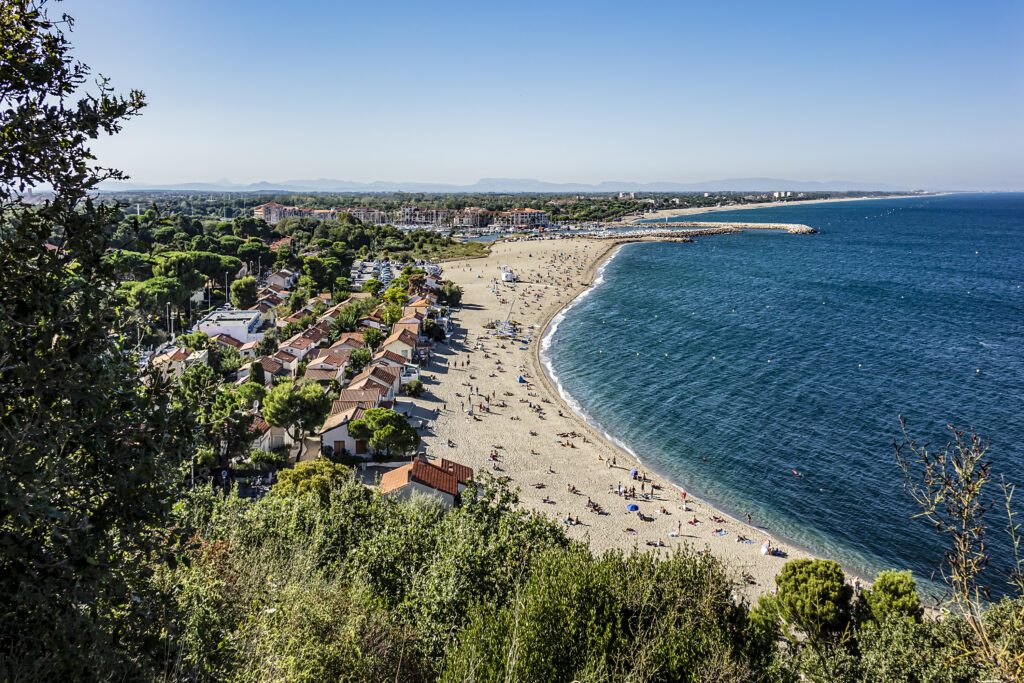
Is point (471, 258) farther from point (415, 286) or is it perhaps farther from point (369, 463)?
point (369, 463)

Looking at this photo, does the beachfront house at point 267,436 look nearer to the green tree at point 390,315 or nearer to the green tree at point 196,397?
the green tree at point 390,315

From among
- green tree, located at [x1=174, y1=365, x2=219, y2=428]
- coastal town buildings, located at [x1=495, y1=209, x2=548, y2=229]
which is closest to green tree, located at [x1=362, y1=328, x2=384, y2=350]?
green tree, located at [x1=174, y1=365, x2=219, y2=428]

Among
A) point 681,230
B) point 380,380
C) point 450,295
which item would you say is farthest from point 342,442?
point 681,230

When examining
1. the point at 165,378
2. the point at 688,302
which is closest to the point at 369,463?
the point at 165,378

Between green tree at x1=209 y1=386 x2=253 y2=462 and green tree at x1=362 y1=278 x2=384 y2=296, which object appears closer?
green tree at x1=209 y1=386 x2=253 y2=462

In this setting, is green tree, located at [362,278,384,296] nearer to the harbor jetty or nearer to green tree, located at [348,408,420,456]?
green tree, located at [348,408,420,456]

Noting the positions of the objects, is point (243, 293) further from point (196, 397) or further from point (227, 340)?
point (196, 397)
